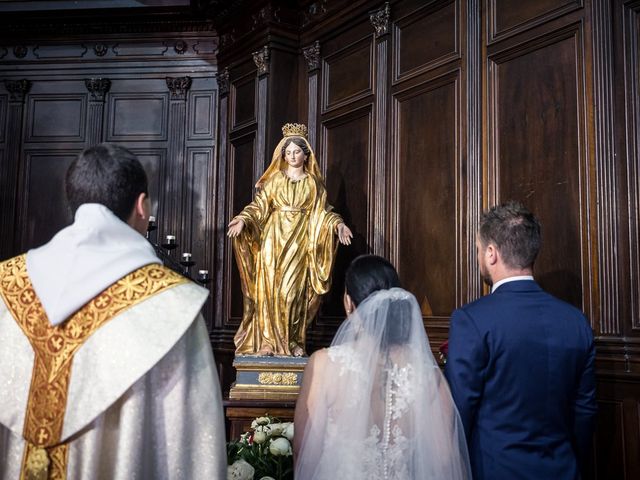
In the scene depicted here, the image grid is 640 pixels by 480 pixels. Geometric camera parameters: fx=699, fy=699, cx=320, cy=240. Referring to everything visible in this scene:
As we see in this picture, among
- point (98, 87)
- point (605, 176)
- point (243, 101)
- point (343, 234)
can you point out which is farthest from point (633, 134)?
point (98, 87)

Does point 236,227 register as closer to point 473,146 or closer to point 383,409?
point 473,146

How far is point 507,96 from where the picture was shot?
4832 mm

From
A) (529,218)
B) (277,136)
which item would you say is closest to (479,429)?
(529,218)

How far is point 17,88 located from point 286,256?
442 cm

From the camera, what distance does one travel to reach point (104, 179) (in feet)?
5.96

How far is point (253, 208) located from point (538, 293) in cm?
321

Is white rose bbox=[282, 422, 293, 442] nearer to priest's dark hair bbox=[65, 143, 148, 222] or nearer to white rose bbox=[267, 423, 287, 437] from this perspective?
white rose bbox=[267, 423, 287, 437]

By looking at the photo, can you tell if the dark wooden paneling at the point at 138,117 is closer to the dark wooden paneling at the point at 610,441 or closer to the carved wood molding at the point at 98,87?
the carved wood molding at the point at 98,87

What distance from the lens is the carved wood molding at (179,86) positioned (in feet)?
25.5

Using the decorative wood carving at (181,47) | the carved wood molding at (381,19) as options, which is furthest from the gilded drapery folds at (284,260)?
the decorative wood carving at (181,47)

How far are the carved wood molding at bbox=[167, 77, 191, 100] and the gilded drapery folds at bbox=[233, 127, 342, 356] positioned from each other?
9.08ft

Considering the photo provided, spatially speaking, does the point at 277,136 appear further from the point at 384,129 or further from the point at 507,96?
the point at 507,96

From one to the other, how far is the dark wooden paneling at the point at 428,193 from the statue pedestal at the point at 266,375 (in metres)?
1.10

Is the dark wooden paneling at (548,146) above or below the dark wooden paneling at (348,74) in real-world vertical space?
below
